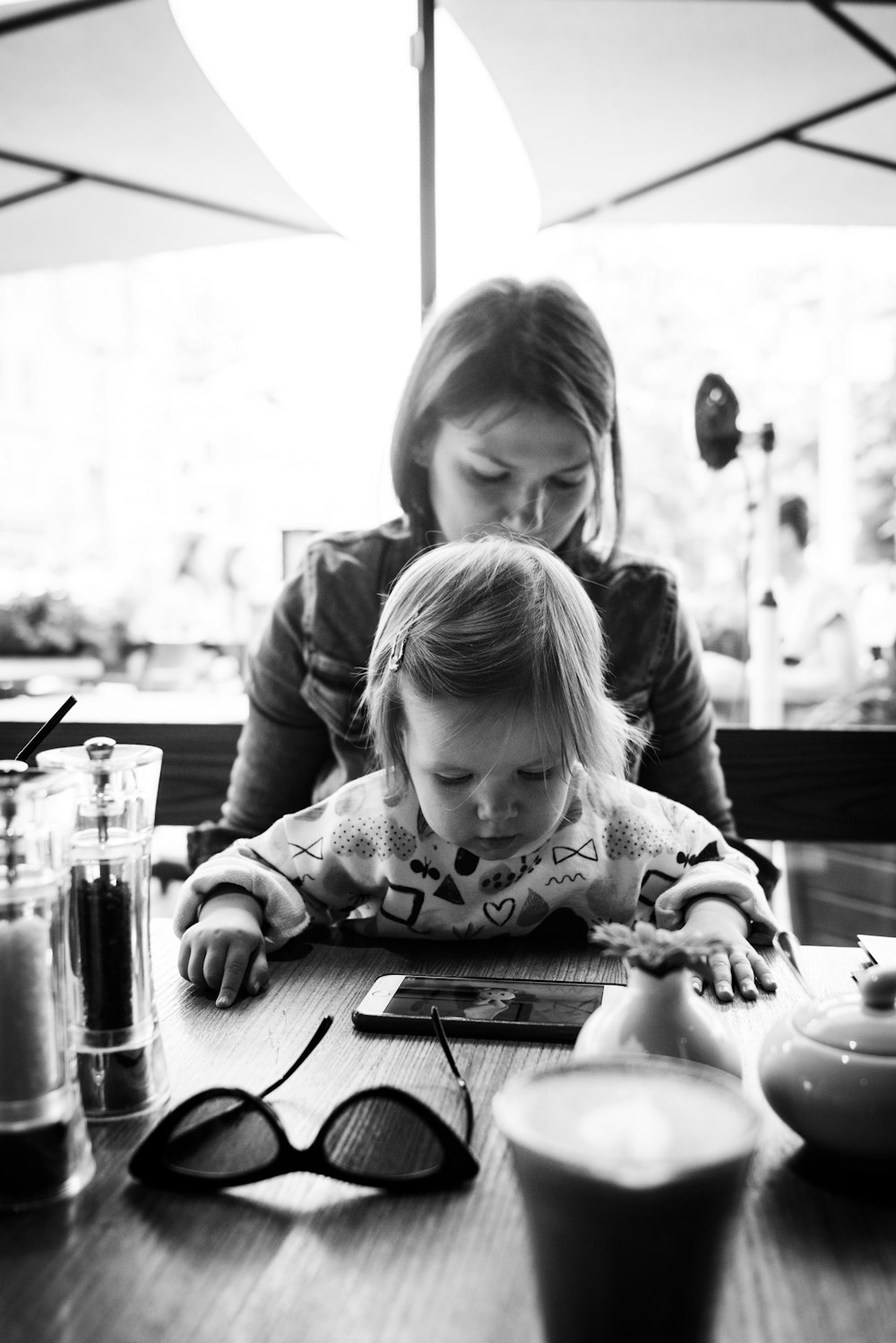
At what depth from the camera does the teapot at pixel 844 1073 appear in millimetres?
622

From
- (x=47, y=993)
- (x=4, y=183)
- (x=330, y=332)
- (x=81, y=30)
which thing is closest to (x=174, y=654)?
(x=330, y=332)

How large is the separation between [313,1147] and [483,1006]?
0.92 ft

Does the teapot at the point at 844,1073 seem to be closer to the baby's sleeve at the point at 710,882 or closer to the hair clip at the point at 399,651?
the baby's sleeve at the point at 710,882

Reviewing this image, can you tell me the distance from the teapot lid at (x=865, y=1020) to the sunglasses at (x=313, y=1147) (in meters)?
0.22

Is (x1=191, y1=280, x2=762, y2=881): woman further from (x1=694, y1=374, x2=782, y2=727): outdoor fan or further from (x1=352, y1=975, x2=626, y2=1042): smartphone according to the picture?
(x1=694, y1=374, x2=782, y2=727): outdoor fan

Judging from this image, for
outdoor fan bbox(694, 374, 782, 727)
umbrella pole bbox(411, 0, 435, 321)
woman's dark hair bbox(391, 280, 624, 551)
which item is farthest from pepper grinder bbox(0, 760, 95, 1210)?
outdoor fan bbox(694, 374, 782, 727)

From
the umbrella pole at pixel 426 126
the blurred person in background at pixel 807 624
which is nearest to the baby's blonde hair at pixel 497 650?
the umbrella pole at pixel 426 126

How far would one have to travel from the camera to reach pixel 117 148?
8.45ft

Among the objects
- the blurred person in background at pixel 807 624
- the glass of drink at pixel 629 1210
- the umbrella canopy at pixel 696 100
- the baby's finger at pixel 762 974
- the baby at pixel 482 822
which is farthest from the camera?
the blurred person in background at pixel 807 624

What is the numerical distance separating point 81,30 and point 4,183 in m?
0.56

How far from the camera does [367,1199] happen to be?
0.64 metres

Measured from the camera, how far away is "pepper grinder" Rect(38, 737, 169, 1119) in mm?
746

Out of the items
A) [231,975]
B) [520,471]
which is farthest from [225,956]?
[520,471]

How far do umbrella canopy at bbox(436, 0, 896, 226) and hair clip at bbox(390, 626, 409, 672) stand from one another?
1.65 m
